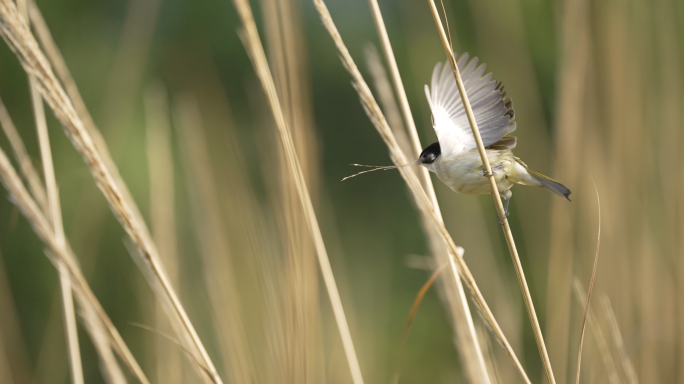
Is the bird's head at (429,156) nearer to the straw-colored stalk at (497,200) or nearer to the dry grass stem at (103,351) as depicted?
the straw-colored stalk at (497,200)

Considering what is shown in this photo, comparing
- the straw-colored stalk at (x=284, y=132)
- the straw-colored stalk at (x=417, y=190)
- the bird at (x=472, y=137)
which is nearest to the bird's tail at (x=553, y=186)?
the bird at (x=472, y=137)

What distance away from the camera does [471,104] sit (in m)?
0.78

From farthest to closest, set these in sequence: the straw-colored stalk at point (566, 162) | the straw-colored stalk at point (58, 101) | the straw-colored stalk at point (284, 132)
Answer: the straw-colored stalk at point (566, 162) < the straw-colored stalk at point (284, 132) < the straw-colored stalk at point (58, 101)

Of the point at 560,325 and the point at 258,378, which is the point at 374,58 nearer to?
the point at 258,378

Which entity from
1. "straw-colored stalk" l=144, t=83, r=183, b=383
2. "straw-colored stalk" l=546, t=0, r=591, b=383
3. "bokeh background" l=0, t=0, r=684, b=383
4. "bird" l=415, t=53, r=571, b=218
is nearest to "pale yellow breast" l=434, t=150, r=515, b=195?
"bird" l=415, t=53, r=571, b=218

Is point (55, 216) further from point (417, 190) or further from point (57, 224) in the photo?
point (417, 190)

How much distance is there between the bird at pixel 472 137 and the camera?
74cm

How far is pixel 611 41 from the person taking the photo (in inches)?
47.1

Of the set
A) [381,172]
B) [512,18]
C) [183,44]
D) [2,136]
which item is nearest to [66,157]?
[2,136]

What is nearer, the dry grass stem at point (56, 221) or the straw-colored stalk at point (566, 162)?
the dry grass stem at point (56, 221)

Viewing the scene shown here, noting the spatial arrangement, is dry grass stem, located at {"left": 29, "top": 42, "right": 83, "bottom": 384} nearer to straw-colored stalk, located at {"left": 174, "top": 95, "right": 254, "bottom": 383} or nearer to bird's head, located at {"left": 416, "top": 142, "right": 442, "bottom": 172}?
straw-colored stalk, located at {"left": 174, "top": 95, "right": 254, "bottom": 383}

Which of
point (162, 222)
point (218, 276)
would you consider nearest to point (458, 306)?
point (218, 276)

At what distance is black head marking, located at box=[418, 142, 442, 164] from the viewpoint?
2.66 feet

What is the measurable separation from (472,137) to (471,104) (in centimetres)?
8
